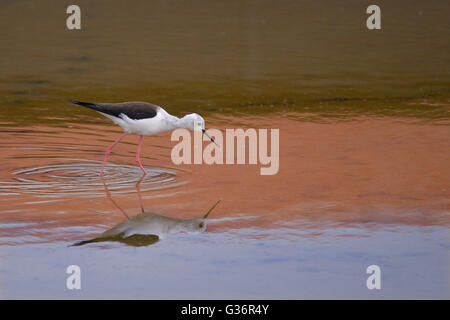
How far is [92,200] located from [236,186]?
1388mm

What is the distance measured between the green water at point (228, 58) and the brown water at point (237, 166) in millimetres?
50

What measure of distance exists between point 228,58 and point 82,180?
631 cm

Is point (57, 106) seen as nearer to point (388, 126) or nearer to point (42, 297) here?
point (388, 126)

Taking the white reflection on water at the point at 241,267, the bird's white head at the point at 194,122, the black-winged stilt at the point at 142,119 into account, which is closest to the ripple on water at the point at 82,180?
the black-winged stilt at the point at 142,119

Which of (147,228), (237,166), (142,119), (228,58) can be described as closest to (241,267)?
(147,228)

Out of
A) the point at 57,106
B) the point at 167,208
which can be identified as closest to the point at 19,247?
the point at 167,208

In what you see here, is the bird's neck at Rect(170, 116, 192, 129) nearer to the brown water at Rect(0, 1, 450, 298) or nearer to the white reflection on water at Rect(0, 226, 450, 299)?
the brown water at Rect(0, 1, 450, 298)

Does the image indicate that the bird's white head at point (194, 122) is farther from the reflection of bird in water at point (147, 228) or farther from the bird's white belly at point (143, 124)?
the reflection of bird in water at point (147, 228)

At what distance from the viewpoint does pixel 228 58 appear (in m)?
13.7

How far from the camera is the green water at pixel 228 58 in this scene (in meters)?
11.4

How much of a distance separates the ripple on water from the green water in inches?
81.5

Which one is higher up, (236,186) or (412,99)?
(412,99)
